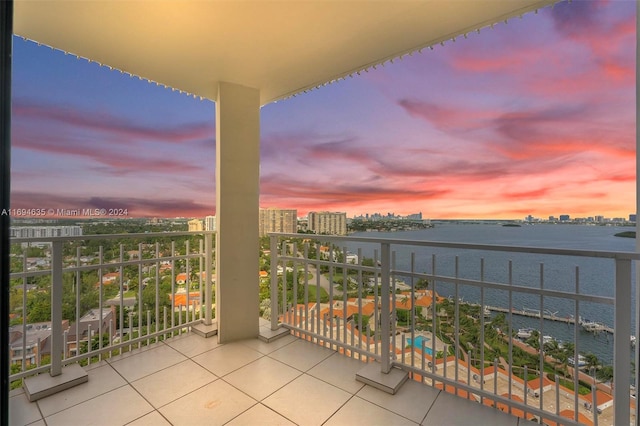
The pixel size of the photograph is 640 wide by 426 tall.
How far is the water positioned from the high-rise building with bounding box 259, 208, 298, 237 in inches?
55.7

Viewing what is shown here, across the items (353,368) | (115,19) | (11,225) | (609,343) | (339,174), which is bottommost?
(353,368)

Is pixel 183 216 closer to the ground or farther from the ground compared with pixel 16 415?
farther from the ground

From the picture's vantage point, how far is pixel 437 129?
16.0 ft

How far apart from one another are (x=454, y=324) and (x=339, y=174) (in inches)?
183

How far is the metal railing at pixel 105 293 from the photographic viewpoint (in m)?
2.13

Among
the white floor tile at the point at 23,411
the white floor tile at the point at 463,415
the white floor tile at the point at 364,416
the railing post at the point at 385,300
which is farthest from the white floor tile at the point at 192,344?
the white floor tile at the point at 463,415

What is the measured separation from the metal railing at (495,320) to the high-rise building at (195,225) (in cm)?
161

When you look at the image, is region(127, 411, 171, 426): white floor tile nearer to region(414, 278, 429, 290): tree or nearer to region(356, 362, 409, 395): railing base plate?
region(356, 362, 409, 395): railing base plate

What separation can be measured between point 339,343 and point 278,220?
1.64 meters

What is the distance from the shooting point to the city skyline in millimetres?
2262

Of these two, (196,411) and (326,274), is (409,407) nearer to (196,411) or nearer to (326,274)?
(326,274)

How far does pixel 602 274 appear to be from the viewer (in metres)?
1.60

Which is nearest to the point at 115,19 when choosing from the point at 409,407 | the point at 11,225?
the point at 11,225

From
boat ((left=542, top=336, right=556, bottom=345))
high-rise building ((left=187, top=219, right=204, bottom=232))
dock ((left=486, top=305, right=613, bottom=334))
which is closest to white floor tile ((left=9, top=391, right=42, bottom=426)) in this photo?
high-rise building ((left=187, top=219, right=204, bottom=232))
